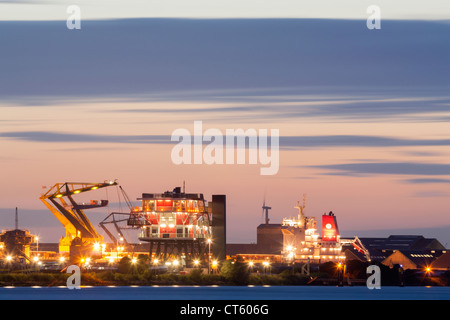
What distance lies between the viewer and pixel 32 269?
19700 cm

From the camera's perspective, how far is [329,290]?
19400 cm

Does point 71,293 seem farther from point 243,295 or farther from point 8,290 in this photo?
point 243,295
